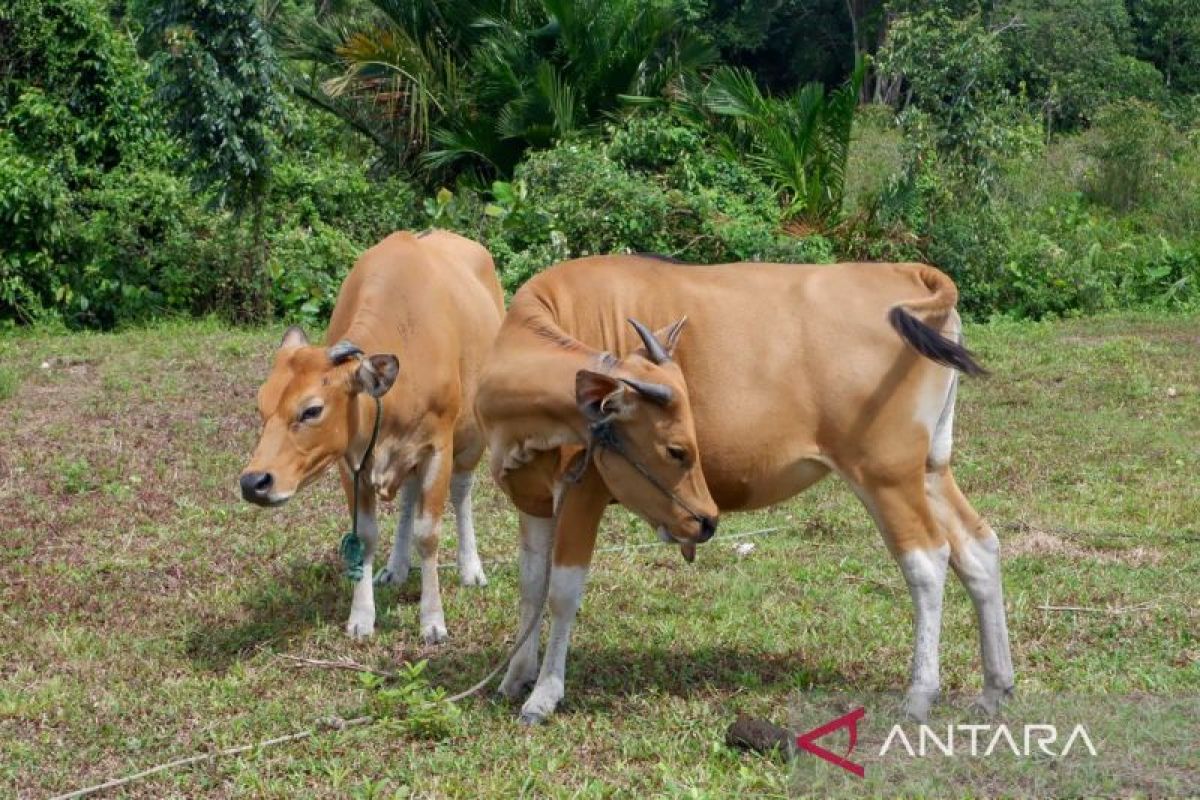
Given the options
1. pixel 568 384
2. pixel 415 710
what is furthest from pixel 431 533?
pixel 568 384

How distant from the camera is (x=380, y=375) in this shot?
5848 millimetres

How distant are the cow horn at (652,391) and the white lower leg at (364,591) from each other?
1.93 metres

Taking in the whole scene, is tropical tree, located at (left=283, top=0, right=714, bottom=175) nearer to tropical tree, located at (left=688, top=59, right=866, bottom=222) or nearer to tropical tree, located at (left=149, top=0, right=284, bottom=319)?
tropical tree, located at (left=688, top=59, right=866, bottom=222)

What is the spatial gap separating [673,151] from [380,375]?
418 inches

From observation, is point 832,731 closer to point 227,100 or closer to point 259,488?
point 259,488

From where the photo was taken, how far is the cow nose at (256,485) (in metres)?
5.59

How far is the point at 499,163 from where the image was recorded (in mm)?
17797

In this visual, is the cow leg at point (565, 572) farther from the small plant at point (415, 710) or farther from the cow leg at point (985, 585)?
the cow leg at point (985, 585)

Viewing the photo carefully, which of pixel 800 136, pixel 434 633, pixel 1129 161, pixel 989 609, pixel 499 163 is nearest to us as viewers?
pixel 989 609

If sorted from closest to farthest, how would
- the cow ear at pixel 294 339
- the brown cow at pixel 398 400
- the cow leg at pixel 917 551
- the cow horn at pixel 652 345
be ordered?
1. the cow horn at pixel 652 345
2. the cow leg at pixel 917 551
3. the brown cow at pixel 398 400
4. the cow ear at pixel 294 339

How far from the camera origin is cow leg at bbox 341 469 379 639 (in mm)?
6395

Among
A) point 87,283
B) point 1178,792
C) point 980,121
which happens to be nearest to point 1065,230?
point 980,121

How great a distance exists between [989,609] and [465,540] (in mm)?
→ 2827

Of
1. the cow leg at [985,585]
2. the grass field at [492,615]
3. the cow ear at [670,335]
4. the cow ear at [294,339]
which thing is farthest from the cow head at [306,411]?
the cow leg at [985,585]
